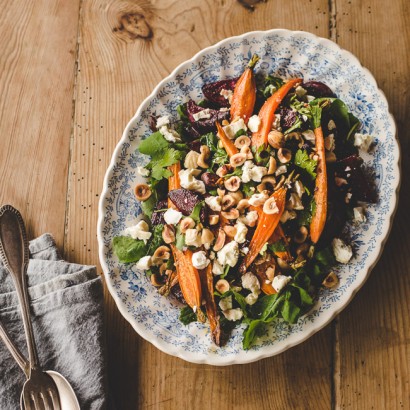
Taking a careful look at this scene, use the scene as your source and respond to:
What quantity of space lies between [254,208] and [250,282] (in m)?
0.23

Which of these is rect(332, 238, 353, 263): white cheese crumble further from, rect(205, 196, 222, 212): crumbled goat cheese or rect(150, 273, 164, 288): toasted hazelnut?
rect(150, 273, 164, 288): toasted hazelnut

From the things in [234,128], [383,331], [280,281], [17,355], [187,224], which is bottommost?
[383,331]

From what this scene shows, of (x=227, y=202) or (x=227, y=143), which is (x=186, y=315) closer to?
(x=227, y=202)

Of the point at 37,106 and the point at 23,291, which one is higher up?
the point at 37,106

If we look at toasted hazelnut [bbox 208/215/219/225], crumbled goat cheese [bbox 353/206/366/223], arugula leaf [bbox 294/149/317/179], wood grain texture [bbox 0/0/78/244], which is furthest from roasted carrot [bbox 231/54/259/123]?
wood grain texture [bbox 0/0/78/244]

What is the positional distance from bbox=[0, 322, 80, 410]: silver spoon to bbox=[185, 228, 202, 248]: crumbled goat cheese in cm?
66

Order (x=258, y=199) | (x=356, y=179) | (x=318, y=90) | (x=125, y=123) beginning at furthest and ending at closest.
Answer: (x=125, y=123)
(x=318, y=90)
(x=356, y=179)
(x=258, y=199)

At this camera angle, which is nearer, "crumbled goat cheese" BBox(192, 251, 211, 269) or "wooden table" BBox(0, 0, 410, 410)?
"crumbled goat cheese" BBox(192, 251, 211, 269)

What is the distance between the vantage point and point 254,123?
5.74 ft

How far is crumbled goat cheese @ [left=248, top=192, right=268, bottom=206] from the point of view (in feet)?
5.41

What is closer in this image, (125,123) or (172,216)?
(172,216)

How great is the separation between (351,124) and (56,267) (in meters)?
1.14

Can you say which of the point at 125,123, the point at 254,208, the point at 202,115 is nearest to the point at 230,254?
the point at 254,208

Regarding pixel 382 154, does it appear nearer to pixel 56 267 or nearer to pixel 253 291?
pixel 253 291
